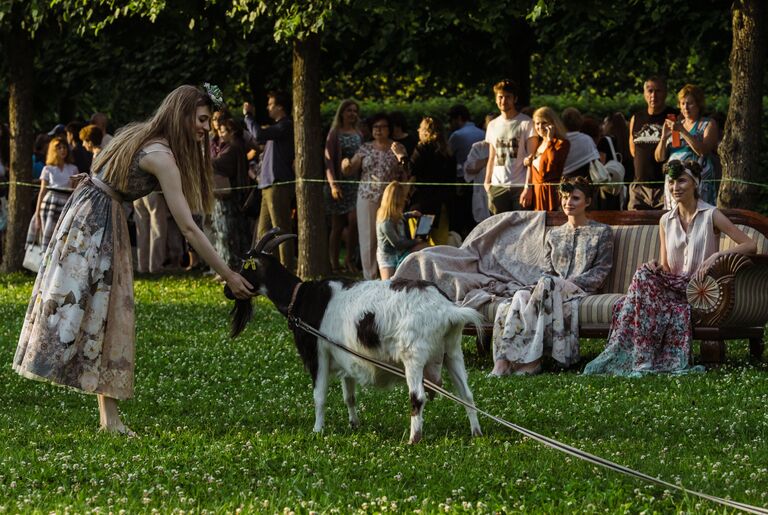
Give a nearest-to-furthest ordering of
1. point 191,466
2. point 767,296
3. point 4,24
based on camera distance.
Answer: point 191,466 < point 767,296 < point 4,24

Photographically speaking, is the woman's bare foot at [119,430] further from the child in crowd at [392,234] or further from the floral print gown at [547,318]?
the child in crowd at [392,234]

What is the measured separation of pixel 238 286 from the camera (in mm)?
8820

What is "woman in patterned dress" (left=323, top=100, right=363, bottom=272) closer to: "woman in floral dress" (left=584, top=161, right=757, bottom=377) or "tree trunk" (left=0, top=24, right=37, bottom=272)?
"tree trunk" (left=0, top=24, right=37, bottom=272)

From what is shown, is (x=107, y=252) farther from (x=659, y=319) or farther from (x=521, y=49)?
(x=521, y=49)

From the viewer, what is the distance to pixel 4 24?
20.3 metres

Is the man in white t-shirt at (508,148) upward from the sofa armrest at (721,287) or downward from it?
upward

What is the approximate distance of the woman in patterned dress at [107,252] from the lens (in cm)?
852

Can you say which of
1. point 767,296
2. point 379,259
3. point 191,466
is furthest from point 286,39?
point 191,466

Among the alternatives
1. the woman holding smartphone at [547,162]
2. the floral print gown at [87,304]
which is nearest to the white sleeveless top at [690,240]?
the woman holding smartphone at [547,162]

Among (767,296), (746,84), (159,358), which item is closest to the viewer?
(767,296)

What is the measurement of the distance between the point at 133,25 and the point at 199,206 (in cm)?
1335

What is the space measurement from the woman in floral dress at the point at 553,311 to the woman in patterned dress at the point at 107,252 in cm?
370

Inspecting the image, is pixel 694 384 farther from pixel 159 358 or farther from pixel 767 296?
pixel 159 358

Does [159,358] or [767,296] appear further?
[159,358]
